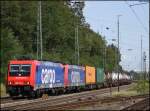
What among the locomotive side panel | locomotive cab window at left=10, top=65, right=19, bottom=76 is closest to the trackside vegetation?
the locomotive side panel

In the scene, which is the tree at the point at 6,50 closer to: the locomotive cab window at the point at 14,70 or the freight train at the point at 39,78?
the freight train at the point at 39,78

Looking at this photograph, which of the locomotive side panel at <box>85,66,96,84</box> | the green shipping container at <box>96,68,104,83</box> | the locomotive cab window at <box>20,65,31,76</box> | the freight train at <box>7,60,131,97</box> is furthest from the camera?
the green shipping container at <box>96,68,104,83</box>

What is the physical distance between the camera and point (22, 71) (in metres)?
40.2

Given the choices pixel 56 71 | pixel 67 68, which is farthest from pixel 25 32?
pixel 56 71

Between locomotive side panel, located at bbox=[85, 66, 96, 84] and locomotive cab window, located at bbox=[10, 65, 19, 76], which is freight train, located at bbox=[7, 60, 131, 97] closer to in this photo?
locomotive cab window, located at bbox=[10, 65, 19, 76]

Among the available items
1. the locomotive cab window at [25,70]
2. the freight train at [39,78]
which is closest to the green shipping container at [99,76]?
the freight train at [39,78]

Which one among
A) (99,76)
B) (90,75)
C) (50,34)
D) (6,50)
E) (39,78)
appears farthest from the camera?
(50,34)

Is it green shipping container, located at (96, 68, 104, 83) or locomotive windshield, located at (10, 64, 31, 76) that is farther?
green shipping container, located at (96, 68, 104, 83)

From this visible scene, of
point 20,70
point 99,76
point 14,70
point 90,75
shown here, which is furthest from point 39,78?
point 99,76

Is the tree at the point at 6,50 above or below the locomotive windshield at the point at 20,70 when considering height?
above

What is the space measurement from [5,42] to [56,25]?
36.8 meters

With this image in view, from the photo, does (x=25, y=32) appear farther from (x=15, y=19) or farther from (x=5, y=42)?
(x=5, y=42)

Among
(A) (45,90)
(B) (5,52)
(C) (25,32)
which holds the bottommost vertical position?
(A) (45,90)

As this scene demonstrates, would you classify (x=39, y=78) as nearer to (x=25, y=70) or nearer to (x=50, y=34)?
(x=25, y=70)
